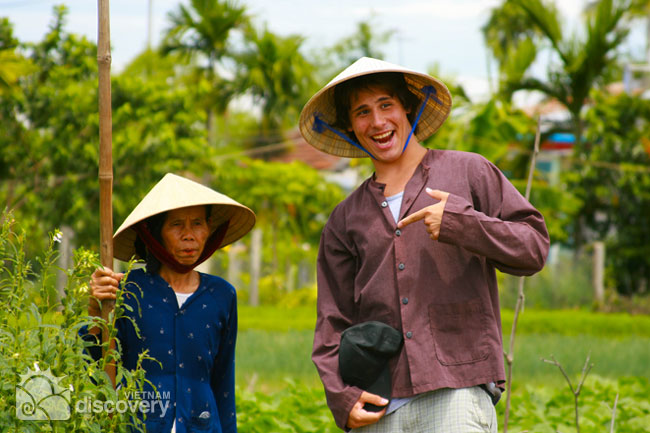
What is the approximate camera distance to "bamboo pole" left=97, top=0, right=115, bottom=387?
8.25 ft

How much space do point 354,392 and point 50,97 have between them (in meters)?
8.61

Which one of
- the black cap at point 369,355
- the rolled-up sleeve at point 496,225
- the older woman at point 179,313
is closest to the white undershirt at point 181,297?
the older woman at point 179,313

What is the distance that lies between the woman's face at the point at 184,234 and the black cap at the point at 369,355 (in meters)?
0.58

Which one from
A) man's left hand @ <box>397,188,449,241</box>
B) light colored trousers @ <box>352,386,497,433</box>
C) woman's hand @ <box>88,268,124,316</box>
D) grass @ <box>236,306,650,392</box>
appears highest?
man's left hand @ <box>397,188,449,241</box>

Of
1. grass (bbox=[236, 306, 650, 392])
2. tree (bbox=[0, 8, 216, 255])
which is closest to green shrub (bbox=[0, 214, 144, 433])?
grass (bbox=[236, 306, 650, 392])

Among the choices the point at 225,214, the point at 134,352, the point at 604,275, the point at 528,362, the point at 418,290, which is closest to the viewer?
the point at 418,290

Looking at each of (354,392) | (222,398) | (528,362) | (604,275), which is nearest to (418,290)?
(354,392)

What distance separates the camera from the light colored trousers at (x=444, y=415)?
2463 mm

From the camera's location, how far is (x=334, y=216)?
2799mm

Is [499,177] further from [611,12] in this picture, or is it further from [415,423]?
[611,12]

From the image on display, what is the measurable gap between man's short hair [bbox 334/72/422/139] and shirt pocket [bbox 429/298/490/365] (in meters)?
0.67

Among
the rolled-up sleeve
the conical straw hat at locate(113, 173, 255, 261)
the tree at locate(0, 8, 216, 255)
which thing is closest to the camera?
the rolled-up sleeve

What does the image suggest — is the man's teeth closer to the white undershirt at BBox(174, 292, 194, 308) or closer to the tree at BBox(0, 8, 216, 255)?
the white undershirt at BBox(174, 292, 194, 308)

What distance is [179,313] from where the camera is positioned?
9.10ft
